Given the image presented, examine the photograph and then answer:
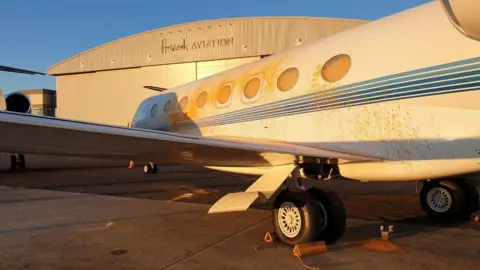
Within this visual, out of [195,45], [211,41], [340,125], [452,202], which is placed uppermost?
[211,41]

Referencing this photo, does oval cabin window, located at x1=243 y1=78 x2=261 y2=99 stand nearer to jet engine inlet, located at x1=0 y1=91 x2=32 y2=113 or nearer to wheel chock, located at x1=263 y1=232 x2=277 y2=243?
wheel chock, located at x1=263 y1=232 x2=277 y2=243

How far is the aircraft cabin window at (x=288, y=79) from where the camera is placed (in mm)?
6180

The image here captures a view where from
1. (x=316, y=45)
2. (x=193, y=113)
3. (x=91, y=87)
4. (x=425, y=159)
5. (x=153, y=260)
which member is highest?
(x=91, y=87)

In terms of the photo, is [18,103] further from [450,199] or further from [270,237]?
[450,199]

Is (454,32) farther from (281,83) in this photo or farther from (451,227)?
(451,227)

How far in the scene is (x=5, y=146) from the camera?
14.0 ft

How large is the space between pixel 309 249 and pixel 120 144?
2.68 meters

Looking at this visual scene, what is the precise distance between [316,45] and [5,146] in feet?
14.3

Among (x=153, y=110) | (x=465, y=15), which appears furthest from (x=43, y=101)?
(x=465, y=15)

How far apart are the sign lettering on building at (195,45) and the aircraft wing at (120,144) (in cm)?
2351

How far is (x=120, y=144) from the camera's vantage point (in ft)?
15.2

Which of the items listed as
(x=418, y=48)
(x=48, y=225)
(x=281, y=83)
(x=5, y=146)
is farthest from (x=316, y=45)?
(x=48, y=225)

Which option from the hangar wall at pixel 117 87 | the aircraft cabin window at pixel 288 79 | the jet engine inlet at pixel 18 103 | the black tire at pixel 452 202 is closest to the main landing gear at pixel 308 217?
the aircraft cabin window at pixel 288 79

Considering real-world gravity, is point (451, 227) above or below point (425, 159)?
below
